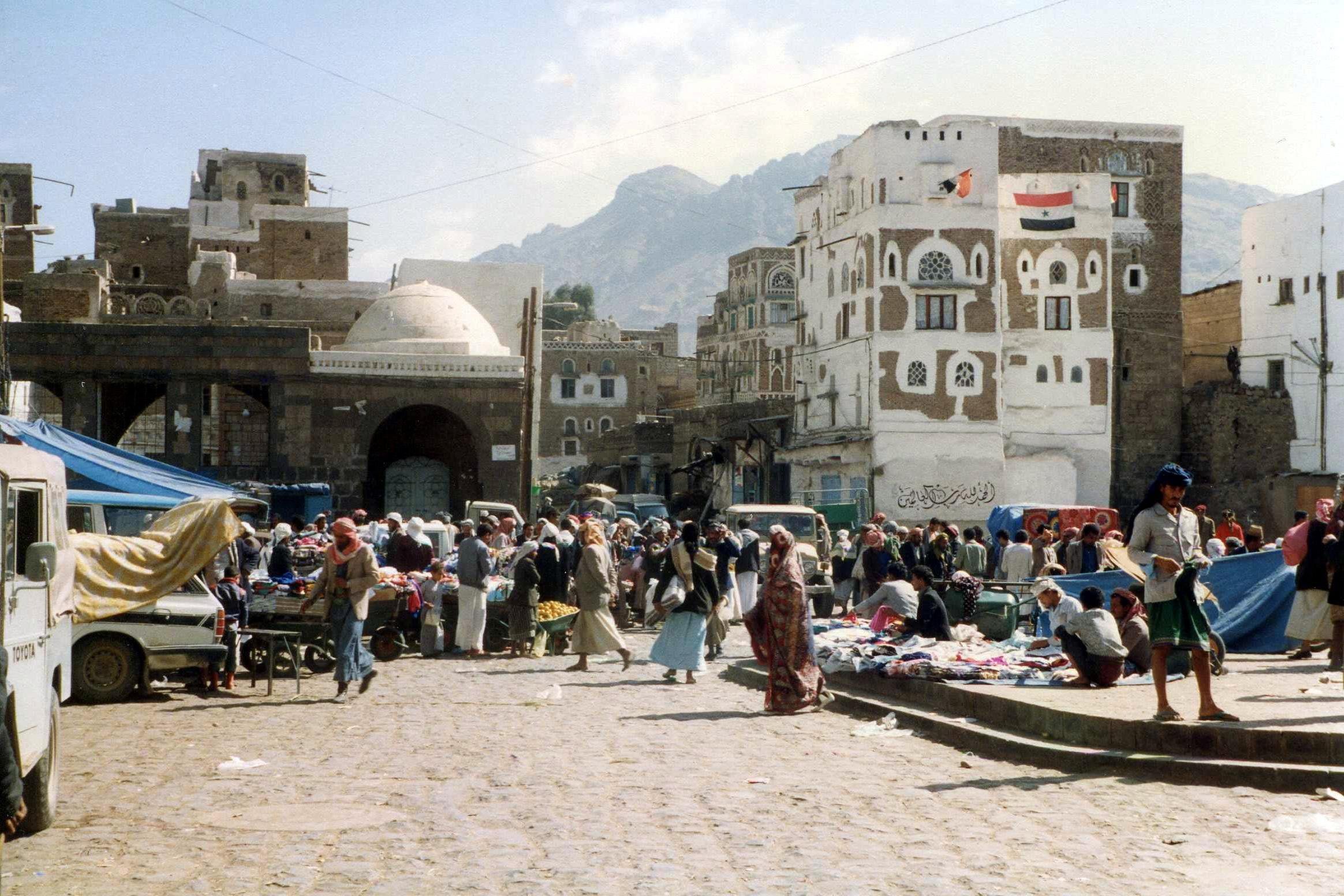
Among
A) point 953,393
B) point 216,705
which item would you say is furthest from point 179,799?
point 953,393

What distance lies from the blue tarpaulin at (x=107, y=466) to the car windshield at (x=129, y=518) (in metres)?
0.38

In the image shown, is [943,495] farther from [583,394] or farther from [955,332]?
[583,394]

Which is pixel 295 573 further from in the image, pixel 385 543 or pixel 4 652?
pixel 4 652

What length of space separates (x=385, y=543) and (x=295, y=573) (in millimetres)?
4894

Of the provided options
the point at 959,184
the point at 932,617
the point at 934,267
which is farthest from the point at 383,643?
the point at 959,184

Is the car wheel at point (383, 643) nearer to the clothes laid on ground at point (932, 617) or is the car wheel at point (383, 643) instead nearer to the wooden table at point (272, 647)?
the wooden table at point (272, 647)

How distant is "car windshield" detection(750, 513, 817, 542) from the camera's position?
92.1ft

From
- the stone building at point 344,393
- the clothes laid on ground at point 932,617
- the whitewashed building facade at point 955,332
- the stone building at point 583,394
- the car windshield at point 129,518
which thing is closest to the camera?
the clothes laid on ground at point 932,617

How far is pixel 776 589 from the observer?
41.2 ft

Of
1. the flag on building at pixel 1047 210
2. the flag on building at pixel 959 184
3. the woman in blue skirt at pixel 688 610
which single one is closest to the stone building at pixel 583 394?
the flag on building at pixel 1047 210

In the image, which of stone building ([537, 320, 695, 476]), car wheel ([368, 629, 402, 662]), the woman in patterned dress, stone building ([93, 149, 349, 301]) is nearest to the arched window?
stone building ([93, 149, 349, 301])

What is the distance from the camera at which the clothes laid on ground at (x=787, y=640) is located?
1245 centimetres

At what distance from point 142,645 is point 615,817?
7.21 metres

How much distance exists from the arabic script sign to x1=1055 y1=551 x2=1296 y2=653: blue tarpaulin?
33.7 metres
